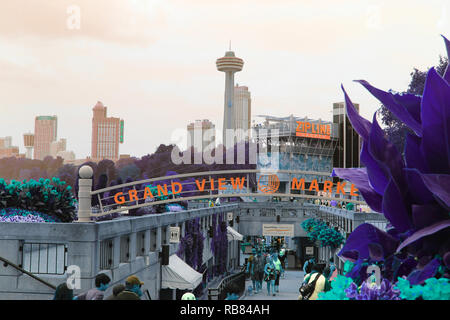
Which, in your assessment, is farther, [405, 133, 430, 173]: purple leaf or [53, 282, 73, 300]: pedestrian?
[53, 282, 73, 300]: pedestrian

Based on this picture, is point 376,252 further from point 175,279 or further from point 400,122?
point 400,122

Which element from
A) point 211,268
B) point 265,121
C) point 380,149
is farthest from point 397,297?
point 265,121

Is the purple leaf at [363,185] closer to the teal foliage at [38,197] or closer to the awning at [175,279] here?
the teal foliage at [38,197]

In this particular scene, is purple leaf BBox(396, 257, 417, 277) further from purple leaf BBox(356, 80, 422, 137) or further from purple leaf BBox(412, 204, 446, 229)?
purple leaf BBox(356, 80, 422, 137)

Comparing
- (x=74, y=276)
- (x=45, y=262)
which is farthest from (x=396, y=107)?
(x=45, y=262)

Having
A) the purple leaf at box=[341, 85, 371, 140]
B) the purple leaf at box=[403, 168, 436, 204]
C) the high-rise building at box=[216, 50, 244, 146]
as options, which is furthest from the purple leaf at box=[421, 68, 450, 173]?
the high-rise building at box=[216, 50, 244, 146]

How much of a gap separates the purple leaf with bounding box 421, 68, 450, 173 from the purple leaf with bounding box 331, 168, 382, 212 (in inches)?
26.2

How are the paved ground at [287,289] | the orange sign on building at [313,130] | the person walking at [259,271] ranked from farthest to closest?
the orange sign on building at [313,130] → the person walking at [259,271] → the paved ground at [287,289]

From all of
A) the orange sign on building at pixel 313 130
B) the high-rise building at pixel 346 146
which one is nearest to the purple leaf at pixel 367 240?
the orange sign on building at pixel 313 130

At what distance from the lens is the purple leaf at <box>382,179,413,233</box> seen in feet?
14.3

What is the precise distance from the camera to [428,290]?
3.74 metres

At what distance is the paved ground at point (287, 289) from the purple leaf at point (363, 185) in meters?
22.6

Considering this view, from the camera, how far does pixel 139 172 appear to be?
12406 centimetres

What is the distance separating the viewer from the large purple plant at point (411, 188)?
412 centimetres
